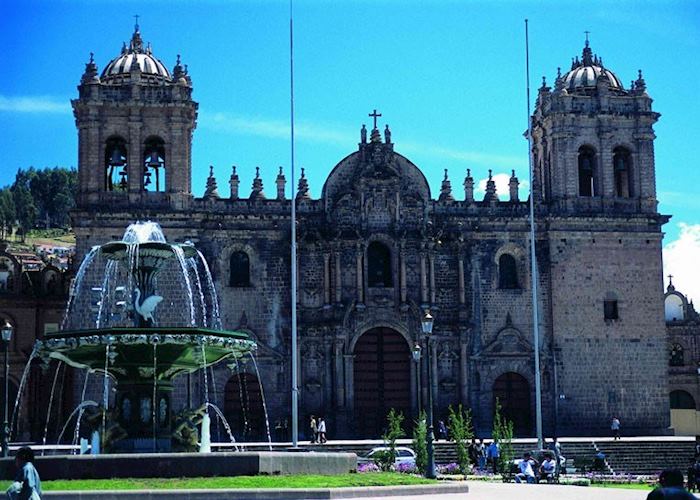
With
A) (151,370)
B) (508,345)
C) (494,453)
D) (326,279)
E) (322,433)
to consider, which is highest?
(326,279)

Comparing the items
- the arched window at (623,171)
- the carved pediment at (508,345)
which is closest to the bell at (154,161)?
the carved pediment at (508,345)

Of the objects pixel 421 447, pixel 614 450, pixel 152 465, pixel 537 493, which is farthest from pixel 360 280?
pixel 152 465

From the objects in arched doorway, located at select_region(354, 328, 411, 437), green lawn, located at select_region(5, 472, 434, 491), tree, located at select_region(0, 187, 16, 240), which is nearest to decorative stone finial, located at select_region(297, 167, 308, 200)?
arched doorway, located at select_region(354, 328, 411, 437)

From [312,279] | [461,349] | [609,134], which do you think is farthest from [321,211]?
[609,134]

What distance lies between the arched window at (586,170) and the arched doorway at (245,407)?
16.0 metres

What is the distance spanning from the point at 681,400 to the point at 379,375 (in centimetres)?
2377

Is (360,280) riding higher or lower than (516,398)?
higher

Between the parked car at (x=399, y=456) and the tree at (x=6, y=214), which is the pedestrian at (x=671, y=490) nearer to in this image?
the parked car at (x=399, y=456)

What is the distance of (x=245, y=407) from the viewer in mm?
48969

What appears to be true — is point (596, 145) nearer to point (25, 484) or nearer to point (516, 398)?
point (516, 398)

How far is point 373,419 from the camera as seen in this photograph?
4975cm

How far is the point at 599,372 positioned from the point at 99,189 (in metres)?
20.9

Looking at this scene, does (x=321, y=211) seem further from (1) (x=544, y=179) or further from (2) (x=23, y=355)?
(2) (x=23, y=355)

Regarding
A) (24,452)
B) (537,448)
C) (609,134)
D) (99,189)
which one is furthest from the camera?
(609,134)
